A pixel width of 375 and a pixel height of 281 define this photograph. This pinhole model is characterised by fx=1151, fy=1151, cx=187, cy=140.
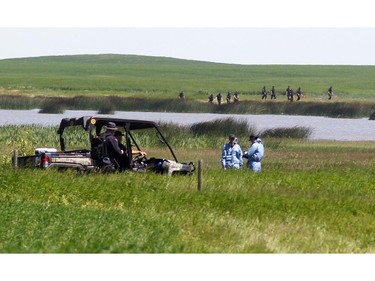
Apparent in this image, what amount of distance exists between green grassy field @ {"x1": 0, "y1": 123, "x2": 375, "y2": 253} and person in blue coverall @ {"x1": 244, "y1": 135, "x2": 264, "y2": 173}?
0.62m

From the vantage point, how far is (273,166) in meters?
37.3

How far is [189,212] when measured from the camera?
877 inches

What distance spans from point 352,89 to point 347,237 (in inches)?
5084

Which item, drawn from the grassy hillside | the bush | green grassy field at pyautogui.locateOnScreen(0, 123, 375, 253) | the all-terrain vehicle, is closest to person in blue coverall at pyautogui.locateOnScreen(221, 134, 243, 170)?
green grassy field at pyautogui.locateOnScreen(0, 123, 375, 253)

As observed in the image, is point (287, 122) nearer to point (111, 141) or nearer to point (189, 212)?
point (111, 141)

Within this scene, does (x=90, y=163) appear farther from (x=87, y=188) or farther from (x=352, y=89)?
(x=352, y=89)

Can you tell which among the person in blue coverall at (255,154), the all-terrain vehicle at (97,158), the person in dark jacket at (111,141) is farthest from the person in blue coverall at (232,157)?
the person in dark jacket at (111,141)

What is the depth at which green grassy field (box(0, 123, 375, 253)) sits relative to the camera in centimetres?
1698

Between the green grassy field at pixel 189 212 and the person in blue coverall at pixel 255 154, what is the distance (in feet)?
2.02

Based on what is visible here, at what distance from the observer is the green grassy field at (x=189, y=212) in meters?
17.0

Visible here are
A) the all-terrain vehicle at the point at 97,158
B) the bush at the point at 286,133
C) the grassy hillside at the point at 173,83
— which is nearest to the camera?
the all-terrain vehicle at the point at 97,158

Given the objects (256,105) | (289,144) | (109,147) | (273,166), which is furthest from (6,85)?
(109,147)

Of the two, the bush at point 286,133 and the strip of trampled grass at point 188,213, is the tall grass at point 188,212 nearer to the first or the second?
the strip of trampled grass at point 188,213

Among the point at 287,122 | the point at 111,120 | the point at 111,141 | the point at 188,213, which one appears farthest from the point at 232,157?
the point at 287,122
